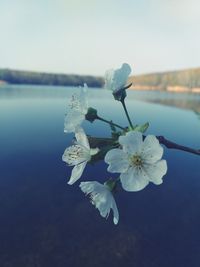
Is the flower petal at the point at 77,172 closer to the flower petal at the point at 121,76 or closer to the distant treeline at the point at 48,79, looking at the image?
the flower petal at the point at 121,76

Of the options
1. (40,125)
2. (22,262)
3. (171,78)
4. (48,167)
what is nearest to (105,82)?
(22,262)

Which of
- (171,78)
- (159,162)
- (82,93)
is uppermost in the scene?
(82,93)

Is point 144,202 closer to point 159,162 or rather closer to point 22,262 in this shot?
point 22,262

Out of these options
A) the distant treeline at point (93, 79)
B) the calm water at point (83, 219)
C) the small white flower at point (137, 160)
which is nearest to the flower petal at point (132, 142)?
the small white flower at point (137, 160)

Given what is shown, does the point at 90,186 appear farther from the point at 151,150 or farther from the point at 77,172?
the point at 151,150

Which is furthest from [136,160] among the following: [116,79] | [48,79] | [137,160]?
[48,79]

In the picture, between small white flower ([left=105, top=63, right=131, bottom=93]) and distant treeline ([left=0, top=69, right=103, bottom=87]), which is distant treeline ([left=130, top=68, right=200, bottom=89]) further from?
small white flower ([left=105, top=63, right=131, bottom=93])

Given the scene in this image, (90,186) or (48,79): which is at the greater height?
(90,186)
